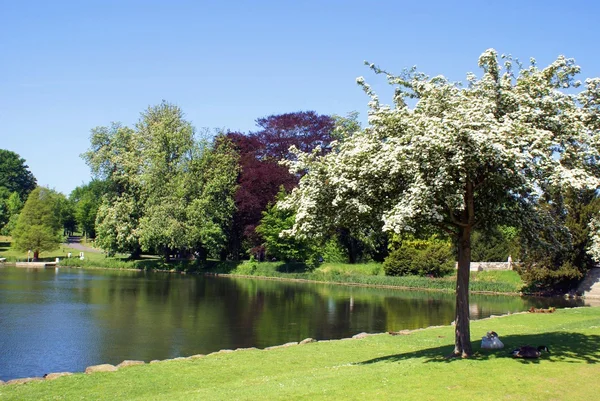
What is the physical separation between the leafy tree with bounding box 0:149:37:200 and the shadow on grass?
118124 millimetres

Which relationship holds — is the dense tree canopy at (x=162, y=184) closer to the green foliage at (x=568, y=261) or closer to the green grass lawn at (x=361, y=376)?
the green foliage at (x=568, y=261)

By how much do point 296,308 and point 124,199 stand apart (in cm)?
3660

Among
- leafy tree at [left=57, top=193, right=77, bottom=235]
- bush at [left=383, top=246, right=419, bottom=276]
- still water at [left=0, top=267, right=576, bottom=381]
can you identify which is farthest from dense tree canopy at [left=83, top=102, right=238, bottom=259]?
leafy tree at [left=57, top=193, right=77, bottom=235]

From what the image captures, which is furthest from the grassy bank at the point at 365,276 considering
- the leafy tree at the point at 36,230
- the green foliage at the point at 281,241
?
the leafy tree at the point at 36,230

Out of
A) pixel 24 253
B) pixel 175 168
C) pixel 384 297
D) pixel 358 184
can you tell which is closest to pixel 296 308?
pixel 384 297

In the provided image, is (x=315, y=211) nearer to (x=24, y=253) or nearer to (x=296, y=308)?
(x=296, y=308)

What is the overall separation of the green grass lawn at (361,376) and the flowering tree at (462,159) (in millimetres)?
2236

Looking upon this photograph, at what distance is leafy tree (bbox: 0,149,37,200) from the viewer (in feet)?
391

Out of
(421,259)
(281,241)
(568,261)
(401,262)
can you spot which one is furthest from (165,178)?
(568,261)

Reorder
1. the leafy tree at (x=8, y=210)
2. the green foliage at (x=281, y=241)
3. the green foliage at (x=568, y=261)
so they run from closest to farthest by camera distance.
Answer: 1. the green foliage at (x=568, y=261)
2. the green foliage at (x=281, y=241)
3. the leafy tree at (x=8, y=210)

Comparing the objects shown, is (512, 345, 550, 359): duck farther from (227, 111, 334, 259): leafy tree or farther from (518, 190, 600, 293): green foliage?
(227, 111, 334, 259): leafy tree

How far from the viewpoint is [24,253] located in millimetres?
79250

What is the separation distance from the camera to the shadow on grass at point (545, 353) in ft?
50.2

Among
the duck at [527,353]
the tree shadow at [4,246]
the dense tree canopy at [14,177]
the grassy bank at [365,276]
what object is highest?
the dense tree canopy at [14,177]
